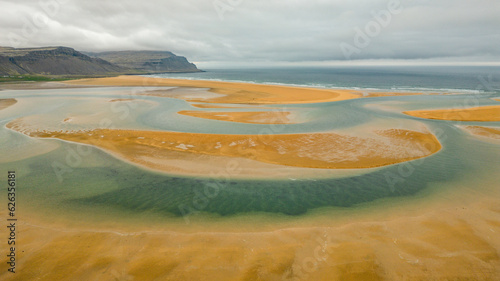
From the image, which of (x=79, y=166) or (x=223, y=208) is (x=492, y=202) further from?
(x=79, y=166)

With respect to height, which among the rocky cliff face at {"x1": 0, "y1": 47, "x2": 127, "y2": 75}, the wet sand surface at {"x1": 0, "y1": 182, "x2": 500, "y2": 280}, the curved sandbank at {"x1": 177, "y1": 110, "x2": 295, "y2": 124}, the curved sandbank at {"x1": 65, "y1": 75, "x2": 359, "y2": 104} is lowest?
the wet sand surface at {"x1": 0, "y1": 182, "x2": 500, "y2": 280}

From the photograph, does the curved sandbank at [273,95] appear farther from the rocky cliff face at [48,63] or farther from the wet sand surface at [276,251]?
the rocky cliff face at [48,63]

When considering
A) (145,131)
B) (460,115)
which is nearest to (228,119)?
(145,131)

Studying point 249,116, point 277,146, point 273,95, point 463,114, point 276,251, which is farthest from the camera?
point 273,95

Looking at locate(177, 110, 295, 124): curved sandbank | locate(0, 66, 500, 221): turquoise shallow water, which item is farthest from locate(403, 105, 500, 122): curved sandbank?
locate(177, 110, 295, 124): curved sandbank

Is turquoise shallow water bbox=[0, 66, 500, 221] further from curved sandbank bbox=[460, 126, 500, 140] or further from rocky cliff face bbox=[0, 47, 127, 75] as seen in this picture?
rocky cliff face bbox=[0, 47, 127, 75]

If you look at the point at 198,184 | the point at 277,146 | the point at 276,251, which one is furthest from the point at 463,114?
the point at 276,251

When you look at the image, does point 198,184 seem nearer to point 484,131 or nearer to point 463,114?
point 484,131
